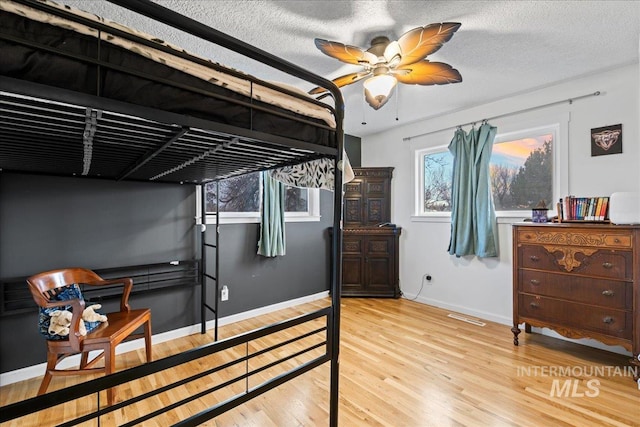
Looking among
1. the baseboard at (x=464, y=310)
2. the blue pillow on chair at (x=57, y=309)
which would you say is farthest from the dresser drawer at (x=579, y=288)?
A: the blue pillow on chair at (x=57, y=309)

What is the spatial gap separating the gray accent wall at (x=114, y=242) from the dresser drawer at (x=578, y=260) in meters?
2.46

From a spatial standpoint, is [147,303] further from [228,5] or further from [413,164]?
[413,164]

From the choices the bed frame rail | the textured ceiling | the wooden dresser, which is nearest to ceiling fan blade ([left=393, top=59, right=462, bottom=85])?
the textured ceiling

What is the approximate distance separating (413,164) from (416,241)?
1004 mm

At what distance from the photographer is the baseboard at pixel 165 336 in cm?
195

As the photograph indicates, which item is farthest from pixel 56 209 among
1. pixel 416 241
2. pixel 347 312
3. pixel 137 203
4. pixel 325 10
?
pixel 416 241

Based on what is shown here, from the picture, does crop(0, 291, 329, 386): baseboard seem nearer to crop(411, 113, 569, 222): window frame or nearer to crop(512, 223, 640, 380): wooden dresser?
crop(411, 113, 569, 222): window frame

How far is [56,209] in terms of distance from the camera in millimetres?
2084

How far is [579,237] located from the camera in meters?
2.19

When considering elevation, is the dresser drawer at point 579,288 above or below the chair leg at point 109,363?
above

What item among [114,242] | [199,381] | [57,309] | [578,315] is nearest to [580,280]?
[578,315]

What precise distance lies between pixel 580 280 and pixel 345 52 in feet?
7.68

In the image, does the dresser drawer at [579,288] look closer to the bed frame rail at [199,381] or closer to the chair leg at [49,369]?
the bed frame rail at [199,381]

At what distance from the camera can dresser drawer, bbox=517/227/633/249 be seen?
2014 millimetres
